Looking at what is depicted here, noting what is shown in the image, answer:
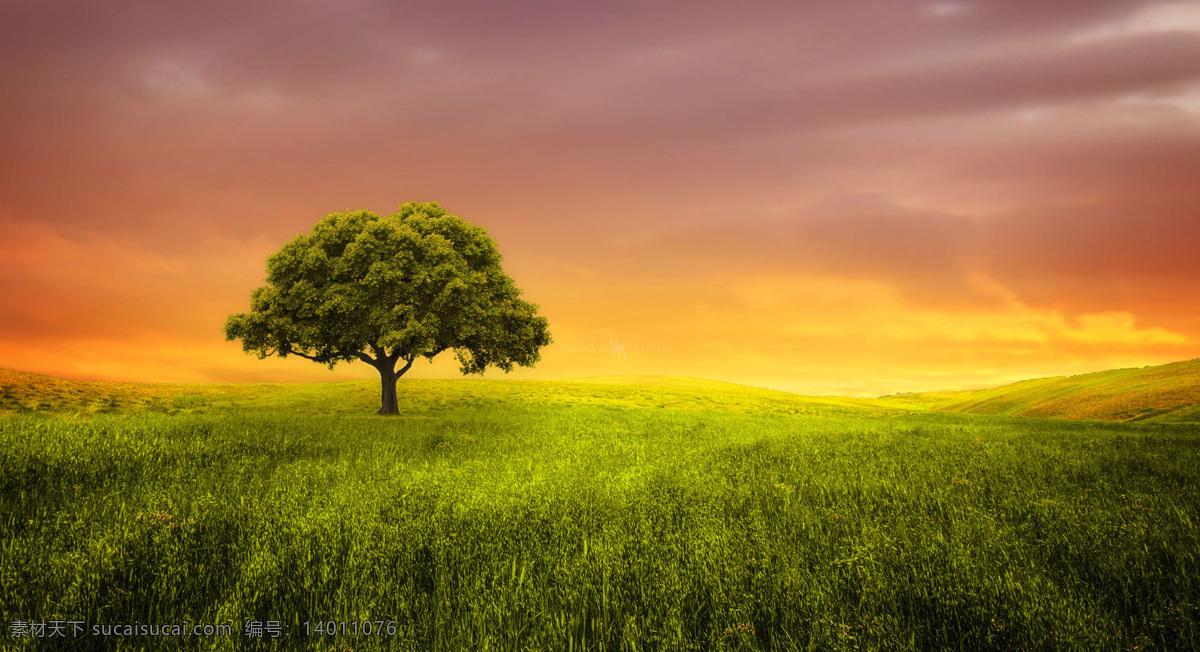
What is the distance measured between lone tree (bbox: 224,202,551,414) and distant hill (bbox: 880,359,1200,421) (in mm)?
45045

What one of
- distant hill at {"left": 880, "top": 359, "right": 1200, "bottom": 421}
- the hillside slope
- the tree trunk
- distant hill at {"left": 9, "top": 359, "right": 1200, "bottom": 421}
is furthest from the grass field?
distant hill at {"left": 880, "top": 359, "right": 1200, "bottom": 421}

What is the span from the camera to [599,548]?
18.0 ft

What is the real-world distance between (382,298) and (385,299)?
1.27 feet

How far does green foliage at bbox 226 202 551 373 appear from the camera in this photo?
92.8ft

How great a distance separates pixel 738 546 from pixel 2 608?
6.89 meters

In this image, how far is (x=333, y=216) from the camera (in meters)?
31.8

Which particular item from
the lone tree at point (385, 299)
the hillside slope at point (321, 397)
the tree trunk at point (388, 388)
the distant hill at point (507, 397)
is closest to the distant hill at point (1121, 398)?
the distant hill at point (507, 397)

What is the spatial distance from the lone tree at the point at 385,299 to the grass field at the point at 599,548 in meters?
16.8

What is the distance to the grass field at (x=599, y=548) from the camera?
12.9 ft

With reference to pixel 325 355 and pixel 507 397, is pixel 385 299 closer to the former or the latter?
pixel 325 355

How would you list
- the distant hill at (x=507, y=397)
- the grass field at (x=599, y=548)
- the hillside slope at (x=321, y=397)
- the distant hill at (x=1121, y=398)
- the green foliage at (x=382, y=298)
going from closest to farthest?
1. the grass field at (x=599, y=548)
2. the green foliage at (x=382, y=298)
3. the hillside slope at (x=321, y=397)
4. the distant hill at (x=507, y=397)
5. the distant hill at (x=1121, y=398)

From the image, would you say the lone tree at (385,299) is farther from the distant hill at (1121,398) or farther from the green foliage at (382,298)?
the distant hill at (1121,398)

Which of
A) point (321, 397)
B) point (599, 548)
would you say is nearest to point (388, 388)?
point (321, 397)

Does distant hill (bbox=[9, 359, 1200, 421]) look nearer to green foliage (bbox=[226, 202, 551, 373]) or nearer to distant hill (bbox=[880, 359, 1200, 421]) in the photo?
distant hill (bbox=[880, 359, 1200, 421])
